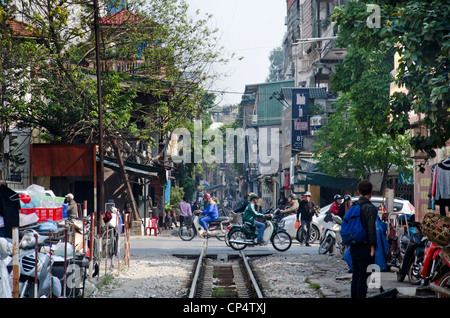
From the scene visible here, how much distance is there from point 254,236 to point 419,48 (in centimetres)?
996

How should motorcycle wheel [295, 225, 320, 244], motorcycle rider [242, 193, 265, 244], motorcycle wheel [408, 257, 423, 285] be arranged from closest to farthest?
motorcycle wheel [408, 257, 423, 285], motorcycle rider [242, 193, 265, 244], motorcycle wheel [295, 225, 320, 244]

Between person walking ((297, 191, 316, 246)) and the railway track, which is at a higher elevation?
person walking ((297, 191, 316, 246))

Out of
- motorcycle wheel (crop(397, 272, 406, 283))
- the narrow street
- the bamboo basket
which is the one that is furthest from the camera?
motorcycle wheel (crop(397, 272, 406, 283))

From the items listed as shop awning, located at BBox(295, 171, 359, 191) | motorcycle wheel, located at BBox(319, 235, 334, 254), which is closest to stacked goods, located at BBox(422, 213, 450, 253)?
motorcycle wheel, located at BBox(319, 235, 334, 254)

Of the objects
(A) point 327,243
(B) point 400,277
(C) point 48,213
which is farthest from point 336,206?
(C) point 48,213

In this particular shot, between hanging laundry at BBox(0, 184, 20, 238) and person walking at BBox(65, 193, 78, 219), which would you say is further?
person walking at BBox(65, 193, 78, 219)

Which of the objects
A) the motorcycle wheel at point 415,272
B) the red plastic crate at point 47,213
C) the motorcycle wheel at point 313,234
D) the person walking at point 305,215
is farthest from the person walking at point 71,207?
the motorcycle wheel at point 415,272

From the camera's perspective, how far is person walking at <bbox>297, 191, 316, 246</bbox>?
19672 millimetres

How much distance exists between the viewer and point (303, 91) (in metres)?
44.6

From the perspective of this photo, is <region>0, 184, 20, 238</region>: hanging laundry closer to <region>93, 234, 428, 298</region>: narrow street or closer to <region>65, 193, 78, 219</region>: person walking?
<region>93, 234, 428, 298</region>: narrow street

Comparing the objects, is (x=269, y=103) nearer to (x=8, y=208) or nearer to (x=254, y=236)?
(x=254, y=236)

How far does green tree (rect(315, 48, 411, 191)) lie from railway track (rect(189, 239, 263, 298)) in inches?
283

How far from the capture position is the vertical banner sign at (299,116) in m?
44.2

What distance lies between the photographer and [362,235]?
8117 millimetres
